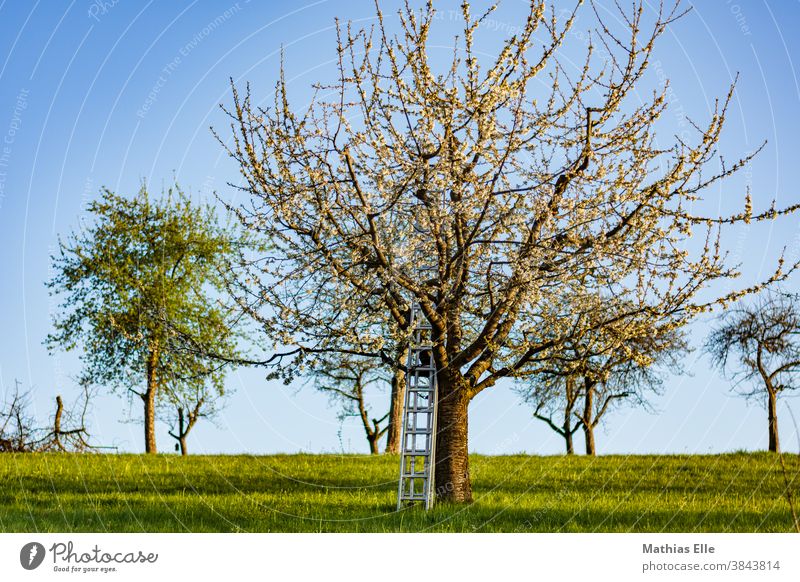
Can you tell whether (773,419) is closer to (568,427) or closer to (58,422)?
(568,427)

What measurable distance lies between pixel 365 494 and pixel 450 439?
289 cm

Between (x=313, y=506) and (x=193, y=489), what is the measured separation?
411 centimetres

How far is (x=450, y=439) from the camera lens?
43.3ft

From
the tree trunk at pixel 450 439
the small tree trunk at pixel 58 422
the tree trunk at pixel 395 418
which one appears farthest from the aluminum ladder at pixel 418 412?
the small tree trunk at pixel 58 422

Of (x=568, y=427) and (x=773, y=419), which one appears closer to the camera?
(x=773, y=419)

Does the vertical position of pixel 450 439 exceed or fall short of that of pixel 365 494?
it exceeds it

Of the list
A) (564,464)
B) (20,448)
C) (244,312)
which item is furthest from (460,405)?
(20,448)

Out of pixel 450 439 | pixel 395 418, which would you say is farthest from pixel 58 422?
pixel 450 439

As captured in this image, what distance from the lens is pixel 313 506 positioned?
13.8 metres

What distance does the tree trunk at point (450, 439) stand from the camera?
13.2 m

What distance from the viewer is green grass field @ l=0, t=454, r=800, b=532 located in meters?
12.4

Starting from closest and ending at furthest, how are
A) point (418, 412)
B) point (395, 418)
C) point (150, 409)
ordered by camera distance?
point (418, 412), point (395, 418), point (150, 409)

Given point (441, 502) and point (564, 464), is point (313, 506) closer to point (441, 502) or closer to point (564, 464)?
point (441, 502)

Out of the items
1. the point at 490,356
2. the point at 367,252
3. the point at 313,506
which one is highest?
the point at 367,252
